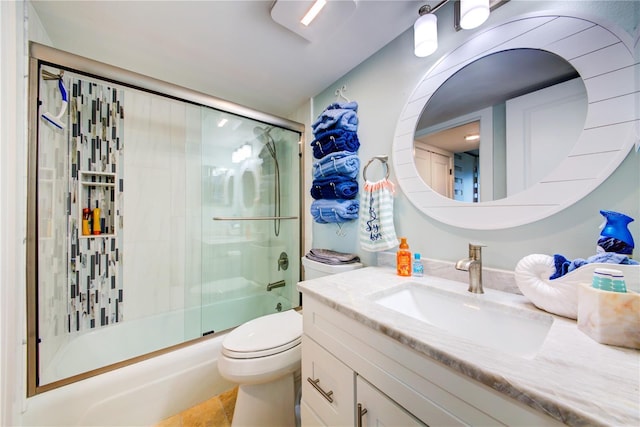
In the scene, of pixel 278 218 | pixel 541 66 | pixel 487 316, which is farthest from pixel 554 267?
pixel 278 218

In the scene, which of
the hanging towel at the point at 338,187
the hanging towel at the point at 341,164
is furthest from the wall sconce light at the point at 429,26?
the hanging towel at the point at 338,187

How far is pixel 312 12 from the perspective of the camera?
103cm

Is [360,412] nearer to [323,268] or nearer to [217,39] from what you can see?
[323,268]

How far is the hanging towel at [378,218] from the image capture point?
117cm

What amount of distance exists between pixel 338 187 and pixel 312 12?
862 mm

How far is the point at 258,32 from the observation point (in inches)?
47.4

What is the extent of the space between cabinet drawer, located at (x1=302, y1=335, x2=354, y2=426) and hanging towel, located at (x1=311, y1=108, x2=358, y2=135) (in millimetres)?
1164

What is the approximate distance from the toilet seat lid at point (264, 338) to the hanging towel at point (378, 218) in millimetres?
600

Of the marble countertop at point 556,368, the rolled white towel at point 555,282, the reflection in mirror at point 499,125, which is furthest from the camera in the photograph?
the reflection in mirror at point 499,125

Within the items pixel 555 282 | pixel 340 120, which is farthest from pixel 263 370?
pixel 340 120

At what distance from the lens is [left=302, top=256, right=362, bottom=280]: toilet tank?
1310mm

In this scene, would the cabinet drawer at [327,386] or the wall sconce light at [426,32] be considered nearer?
the cabinet drawer at [327,386]

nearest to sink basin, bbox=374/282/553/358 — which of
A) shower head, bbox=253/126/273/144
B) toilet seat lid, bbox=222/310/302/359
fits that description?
toilet seat lid, bbox=222/310/302/359

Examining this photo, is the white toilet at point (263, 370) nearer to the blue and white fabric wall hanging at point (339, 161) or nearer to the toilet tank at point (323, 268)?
the toilet tank at point (323, 268)
